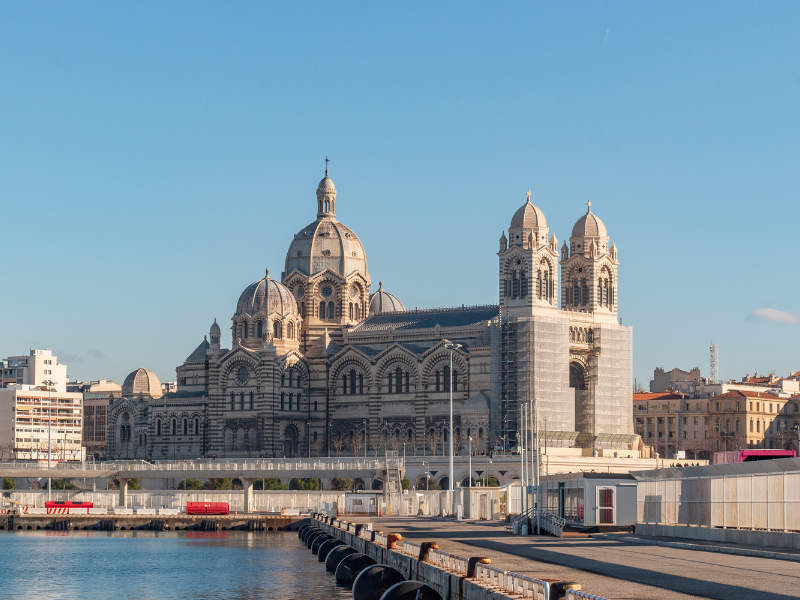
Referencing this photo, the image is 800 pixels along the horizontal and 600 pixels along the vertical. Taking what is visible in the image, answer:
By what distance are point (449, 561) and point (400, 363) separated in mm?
93414

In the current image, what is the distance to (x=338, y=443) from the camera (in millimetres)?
129000

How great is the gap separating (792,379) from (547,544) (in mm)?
139837

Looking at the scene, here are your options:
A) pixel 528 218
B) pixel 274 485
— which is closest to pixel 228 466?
pixel 274 485

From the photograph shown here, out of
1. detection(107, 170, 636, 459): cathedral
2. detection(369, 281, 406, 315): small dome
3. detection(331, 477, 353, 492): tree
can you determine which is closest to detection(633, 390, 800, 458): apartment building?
detection(107, 170, 636, 459): cathedral

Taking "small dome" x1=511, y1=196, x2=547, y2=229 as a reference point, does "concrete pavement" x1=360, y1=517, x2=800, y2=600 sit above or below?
below

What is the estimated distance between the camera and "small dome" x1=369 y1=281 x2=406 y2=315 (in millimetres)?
146875

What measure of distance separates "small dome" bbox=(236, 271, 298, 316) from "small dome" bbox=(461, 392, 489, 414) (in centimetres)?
2169

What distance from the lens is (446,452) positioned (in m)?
120

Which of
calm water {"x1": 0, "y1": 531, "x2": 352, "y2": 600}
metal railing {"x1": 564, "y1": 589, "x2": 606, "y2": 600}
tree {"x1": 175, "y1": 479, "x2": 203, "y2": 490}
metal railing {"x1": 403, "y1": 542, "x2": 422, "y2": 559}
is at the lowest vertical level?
calm water {"x1": 0, "y1": 531, "x2": 352, "y2": 600}

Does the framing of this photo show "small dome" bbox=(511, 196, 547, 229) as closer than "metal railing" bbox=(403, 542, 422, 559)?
No

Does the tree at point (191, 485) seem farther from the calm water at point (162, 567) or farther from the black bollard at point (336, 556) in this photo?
the black bollard at point (336, 556)

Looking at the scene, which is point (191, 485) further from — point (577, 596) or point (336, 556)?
point (577, 596)

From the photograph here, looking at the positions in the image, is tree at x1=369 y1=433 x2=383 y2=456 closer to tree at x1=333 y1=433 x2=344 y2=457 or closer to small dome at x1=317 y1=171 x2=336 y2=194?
tree at x1=333 y1=433 x2=344 y2=457

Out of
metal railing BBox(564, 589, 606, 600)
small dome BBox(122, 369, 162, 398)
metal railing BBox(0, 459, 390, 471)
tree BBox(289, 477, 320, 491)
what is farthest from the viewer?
small dome BBox(122, 369, 162, 398)
